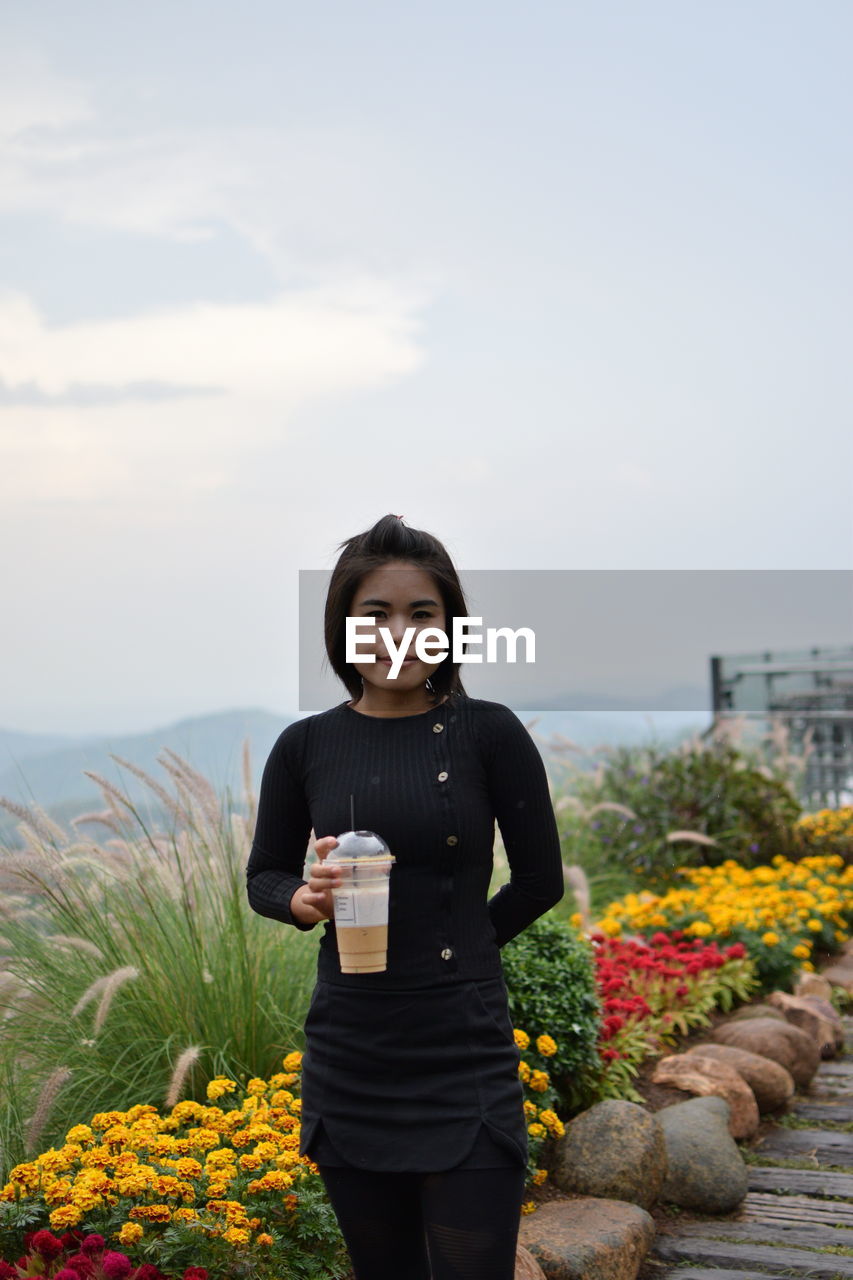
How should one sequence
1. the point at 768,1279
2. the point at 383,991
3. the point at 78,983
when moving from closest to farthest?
the point at 383,991
the point at 768,1279
the point at 78,983

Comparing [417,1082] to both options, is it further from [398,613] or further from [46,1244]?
[46,1244]

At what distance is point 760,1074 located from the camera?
240 inches

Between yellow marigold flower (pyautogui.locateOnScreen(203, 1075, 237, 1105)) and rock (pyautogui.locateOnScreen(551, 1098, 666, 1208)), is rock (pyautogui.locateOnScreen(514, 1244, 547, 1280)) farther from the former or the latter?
yellow marigold flower (pyautogui.locateOnScreen(203, 1075, 237, 1105))

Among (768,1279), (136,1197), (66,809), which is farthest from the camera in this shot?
(66,809)

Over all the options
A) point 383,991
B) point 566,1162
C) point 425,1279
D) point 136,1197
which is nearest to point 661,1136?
point 566,1162

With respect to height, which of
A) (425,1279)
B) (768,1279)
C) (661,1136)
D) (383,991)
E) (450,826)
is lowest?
(768,1279)

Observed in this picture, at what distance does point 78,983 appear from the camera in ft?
16.9

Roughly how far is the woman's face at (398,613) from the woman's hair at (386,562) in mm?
22

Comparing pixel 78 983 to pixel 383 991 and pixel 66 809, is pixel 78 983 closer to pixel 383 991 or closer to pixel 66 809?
pixel 66 809

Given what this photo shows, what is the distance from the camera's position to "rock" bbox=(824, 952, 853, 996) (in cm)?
835

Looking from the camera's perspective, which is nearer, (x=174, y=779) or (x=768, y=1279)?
(x=768, y=1279)

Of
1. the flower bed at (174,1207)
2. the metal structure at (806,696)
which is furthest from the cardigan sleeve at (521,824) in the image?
the metal structure at (806,696)

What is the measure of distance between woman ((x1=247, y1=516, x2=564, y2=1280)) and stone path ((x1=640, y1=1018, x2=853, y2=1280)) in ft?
7.94

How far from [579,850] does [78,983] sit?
5704mm
